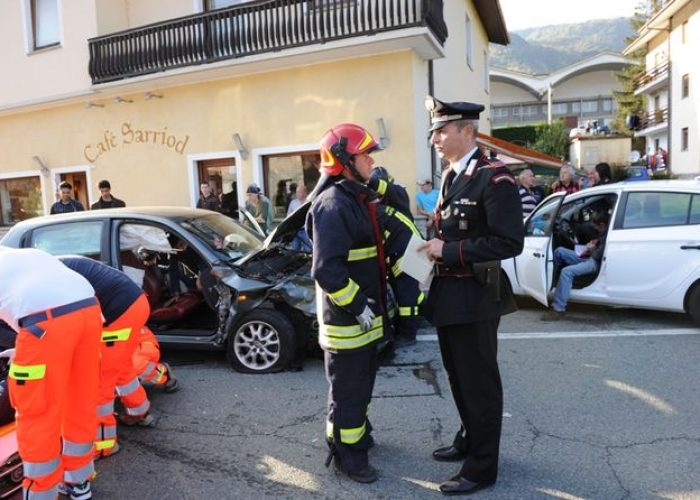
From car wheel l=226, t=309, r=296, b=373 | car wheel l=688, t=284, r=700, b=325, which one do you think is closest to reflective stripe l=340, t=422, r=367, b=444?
car wheel l=226, t=309, r=296, b=373

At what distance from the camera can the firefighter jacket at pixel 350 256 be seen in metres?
2.98

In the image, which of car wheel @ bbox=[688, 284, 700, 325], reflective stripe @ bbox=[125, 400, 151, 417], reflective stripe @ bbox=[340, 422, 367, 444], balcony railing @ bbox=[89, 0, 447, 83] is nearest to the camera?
reflective stripe @ bbox=[340, 422, 367, 444]

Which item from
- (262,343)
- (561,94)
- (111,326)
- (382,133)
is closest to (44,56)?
(382,133)

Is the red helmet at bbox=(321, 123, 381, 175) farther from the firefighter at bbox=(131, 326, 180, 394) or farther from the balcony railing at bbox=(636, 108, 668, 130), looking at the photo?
the balcony railing at bbox=(636, 108, 668, 130)

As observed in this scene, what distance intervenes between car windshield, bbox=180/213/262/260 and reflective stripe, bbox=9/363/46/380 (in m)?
2.69

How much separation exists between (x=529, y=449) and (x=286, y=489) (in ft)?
4.87

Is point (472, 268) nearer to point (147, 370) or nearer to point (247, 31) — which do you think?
point (147, 370)

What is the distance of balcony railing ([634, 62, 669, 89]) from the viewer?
111 feet

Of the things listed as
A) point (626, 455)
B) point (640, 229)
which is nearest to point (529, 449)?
point (626, 455)

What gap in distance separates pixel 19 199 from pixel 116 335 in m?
14.7

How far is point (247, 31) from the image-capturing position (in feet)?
38.3

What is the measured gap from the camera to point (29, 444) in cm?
274

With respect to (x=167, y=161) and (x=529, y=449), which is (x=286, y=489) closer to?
(x=529, y=449)

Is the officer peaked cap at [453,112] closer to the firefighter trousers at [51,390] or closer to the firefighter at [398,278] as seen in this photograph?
the firefighter at [398,278]
